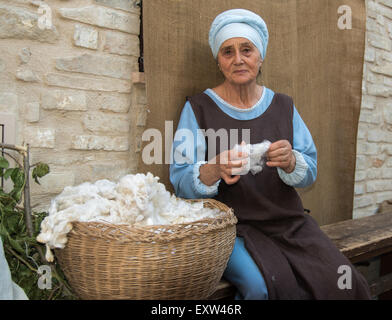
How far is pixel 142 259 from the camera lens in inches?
36.7

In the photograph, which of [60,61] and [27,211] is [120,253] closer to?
[27,211]

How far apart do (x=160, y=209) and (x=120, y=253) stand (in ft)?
0.91

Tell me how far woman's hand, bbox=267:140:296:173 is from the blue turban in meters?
0.50

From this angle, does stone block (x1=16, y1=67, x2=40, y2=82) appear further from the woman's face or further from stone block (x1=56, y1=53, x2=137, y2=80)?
the woman's face

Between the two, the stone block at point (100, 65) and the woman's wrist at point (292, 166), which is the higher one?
the stone block at point (100, 65)

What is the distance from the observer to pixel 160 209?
118 centimetres

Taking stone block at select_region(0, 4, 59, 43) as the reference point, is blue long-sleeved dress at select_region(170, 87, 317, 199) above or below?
below

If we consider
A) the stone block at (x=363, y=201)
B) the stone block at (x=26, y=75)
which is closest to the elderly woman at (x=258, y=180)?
the stone block at (x=26, y=75)

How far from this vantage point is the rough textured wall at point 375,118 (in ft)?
9.02

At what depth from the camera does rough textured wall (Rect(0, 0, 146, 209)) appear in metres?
1.43

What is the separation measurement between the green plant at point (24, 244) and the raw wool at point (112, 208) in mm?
146

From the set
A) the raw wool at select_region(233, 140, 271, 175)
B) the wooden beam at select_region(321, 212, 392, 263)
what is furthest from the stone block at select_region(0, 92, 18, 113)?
the wooden beam at select_region(321, 212, 392, 263)

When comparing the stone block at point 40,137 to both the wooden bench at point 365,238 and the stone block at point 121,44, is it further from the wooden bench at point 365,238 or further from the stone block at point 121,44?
the wooden bench at point 365,238
